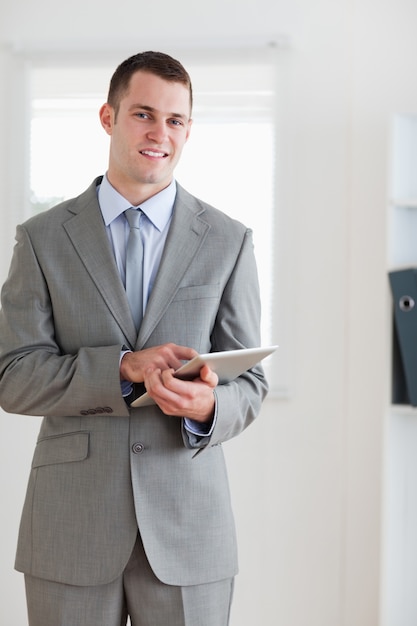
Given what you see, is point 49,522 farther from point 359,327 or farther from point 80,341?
point 359,327

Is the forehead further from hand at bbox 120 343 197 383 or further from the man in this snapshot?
hand at bbox 120 343 197 383

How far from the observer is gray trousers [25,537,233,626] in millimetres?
1644

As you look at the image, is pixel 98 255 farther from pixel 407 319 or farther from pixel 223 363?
pixel 407 319

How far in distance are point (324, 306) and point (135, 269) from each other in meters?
1.58

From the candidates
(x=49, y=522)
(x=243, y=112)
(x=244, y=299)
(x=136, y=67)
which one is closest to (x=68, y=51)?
(x=243, y=112)

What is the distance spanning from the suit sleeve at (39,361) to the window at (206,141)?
157 centimetres

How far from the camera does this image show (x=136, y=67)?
1805 millimetres

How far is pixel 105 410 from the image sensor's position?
5.45 ft

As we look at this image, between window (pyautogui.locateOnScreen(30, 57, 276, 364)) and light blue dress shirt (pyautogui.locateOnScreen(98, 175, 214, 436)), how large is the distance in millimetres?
1445

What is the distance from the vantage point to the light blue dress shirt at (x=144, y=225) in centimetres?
179

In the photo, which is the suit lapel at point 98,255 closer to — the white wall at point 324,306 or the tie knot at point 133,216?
the tie knot at point 133,216

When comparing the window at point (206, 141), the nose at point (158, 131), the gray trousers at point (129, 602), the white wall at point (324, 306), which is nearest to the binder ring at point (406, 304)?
the white wall at point (324, 306)

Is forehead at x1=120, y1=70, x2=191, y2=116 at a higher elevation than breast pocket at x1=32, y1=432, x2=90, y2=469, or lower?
higher

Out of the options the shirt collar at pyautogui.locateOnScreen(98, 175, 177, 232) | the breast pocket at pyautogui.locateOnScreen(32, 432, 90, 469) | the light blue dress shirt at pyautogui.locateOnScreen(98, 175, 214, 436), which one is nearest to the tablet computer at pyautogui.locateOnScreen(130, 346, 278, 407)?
the breast pocket at pyautogui.locateOnScreen(32, 432, 90, 469)
